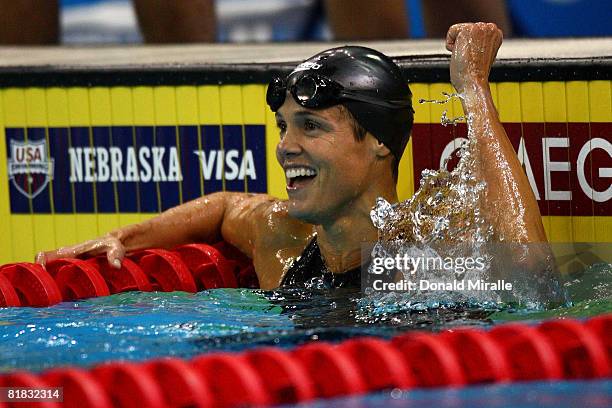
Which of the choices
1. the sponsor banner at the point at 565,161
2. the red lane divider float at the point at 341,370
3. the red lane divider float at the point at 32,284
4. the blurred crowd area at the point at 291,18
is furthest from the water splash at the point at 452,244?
the blurred crowd area at the point at 291,18

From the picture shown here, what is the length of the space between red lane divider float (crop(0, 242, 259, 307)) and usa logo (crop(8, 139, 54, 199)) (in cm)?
76

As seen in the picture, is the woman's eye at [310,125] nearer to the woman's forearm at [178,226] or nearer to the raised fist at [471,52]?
the raised fist at [471,52]

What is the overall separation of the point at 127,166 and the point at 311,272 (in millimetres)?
1055

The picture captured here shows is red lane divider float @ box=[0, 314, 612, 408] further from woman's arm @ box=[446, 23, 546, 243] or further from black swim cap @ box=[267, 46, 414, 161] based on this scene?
black swim cap @ box=[267, 46, 414, 161]

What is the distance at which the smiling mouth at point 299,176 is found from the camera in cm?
284

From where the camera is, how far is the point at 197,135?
3789mm

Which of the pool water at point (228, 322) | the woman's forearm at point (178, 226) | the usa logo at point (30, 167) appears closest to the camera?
the pool water at point (228, 322)

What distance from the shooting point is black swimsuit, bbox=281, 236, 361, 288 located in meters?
2.98

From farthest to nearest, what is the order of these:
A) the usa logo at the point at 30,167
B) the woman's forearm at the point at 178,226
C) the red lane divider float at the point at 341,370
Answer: the usa logo at the point at 30,167, the woman's forearm at the point at 178,226, the red lane divider float at the point at 341,370

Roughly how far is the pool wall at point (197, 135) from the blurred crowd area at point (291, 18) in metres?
0.66

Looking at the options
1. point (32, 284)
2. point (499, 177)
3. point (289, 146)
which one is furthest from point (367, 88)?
point (32, 284)

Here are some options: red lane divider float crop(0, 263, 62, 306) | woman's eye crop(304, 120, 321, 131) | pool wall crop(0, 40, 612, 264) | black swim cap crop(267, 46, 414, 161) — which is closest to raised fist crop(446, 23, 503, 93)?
black swim cap crop(267, 46, 414, 161)

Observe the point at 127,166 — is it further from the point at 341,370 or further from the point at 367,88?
the point at 341,370

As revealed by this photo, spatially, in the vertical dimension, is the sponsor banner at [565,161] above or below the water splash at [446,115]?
below
